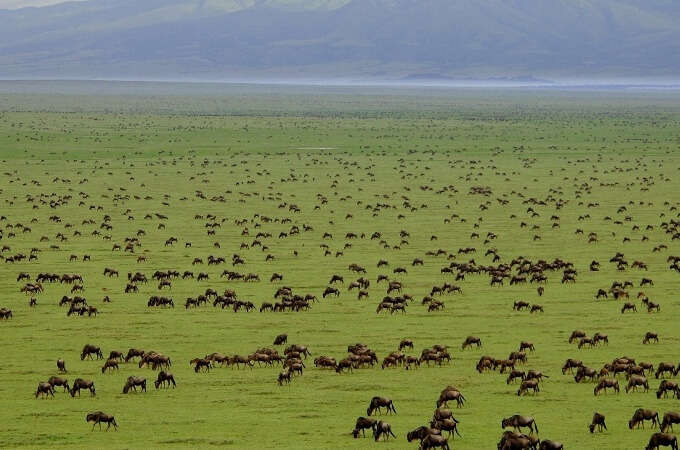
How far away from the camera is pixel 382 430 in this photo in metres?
21.0

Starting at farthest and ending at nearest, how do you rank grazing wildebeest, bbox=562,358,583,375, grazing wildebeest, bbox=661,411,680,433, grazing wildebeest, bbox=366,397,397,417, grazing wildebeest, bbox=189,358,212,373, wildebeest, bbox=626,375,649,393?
grazing wildebeest, bbox=189,358,212,373, grazing wildebeest, bbox=562,358,583,375, wildebeest, bbox=626,375,649,393, grazing wildebeest, bbox=366,397,397,417, grazing wildebeest, bbox=661,411,680,433

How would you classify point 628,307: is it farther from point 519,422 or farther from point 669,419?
A: point 519,422

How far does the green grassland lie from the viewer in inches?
907

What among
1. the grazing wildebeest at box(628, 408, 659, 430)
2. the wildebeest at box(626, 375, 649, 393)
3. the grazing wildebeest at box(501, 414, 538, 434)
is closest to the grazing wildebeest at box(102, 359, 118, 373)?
the grazing wildebeest at box(501, 414, 538, 434)

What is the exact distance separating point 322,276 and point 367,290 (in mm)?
3512

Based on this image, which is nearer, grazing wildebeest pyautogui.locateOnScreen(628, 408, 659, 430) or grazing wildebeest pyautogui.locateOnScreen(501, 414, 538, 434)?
grazing wildebeest pyautogui.locateOnScreen(501, 414, 538, 434)

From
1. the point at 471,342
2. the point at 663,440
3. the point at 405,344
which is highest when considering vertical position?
the point at 663,440

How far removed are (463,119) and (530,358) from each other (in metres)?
135

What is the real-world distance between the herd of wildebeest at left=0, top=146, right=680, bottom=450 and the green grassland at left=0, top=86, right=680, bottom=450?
0.95ft

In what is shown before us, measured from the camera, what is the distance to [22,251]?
46.4m

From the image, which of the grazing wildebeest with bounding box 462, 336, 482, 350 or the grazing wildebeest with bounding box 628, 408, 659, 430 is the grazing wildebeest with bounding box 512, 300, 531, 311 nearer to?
the grazing wildebeest with bounding box 462, 336, 482, 350

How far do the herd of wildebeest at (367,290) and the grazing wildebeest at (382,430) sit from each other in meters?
0.02

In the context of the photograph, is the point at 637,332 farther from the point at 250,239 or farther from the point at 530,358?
the point at 250,239

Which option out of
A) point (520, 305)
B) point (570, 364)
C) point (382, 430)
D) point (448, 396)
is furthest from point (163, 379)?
point (520, 305)
